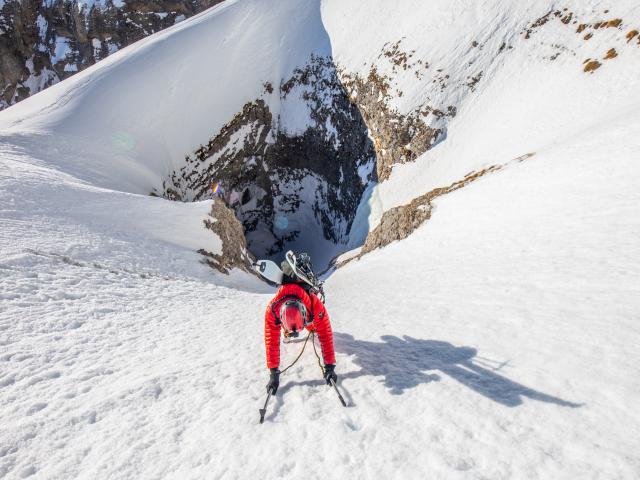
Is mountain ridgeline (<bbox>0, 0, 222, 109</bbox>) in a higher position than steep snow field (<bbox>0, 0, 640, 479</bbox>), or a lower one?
higher

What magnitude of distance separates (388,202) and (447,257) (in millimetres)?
19448

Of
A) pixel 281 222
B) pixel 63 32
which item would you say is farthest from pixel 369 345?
pixel 63 32

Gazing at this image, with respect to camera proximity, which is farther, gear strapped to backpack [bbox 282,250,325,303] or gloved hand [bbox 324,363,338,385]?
gear strapped to backpack [bbox 282,250,325,303]

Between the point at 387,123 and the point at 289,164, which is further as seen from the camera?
the point at 289,164

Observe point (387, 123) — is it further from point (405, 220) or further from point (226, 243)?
point (226, 243)

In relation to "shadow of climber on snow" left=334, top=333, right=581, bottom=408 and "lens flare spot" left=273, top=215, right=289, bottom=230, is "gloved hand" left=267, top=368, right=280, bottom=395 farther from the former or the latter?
"lens flare spot" left=273, top=215, right=289, bottom=230

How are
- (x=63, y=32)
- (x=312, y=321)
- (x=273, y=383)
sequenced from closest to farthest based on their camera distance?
(x=273, y=383)
(x=312, y=321)
(x=63, y=32)

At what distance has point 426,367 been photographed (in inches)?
191

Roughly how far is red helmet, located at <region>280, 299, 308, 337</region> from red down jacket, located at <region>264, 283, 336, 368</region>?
0.11 meters

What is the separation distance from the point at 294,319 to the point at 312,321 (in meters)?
0.35

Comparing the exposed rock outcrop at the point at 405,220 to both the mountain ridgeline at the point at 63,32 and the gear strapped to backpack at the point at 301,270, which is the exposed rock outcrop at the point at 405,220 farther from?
the mountain ridgeline at the point at 63,32

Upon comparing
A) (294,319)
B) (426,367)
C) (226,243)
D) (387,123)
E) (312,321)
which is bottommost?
(426,367)

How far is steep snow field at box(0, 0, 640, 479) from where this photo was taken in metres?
3.50

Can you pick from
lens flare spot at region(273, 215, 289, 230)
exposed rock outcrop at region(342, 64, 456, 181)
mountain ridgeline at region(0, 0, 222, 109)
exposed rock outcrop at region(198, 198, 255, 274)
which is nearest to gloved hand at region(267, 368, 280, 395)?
exposed rock outcrop at region(198, 198, 255, 274)
